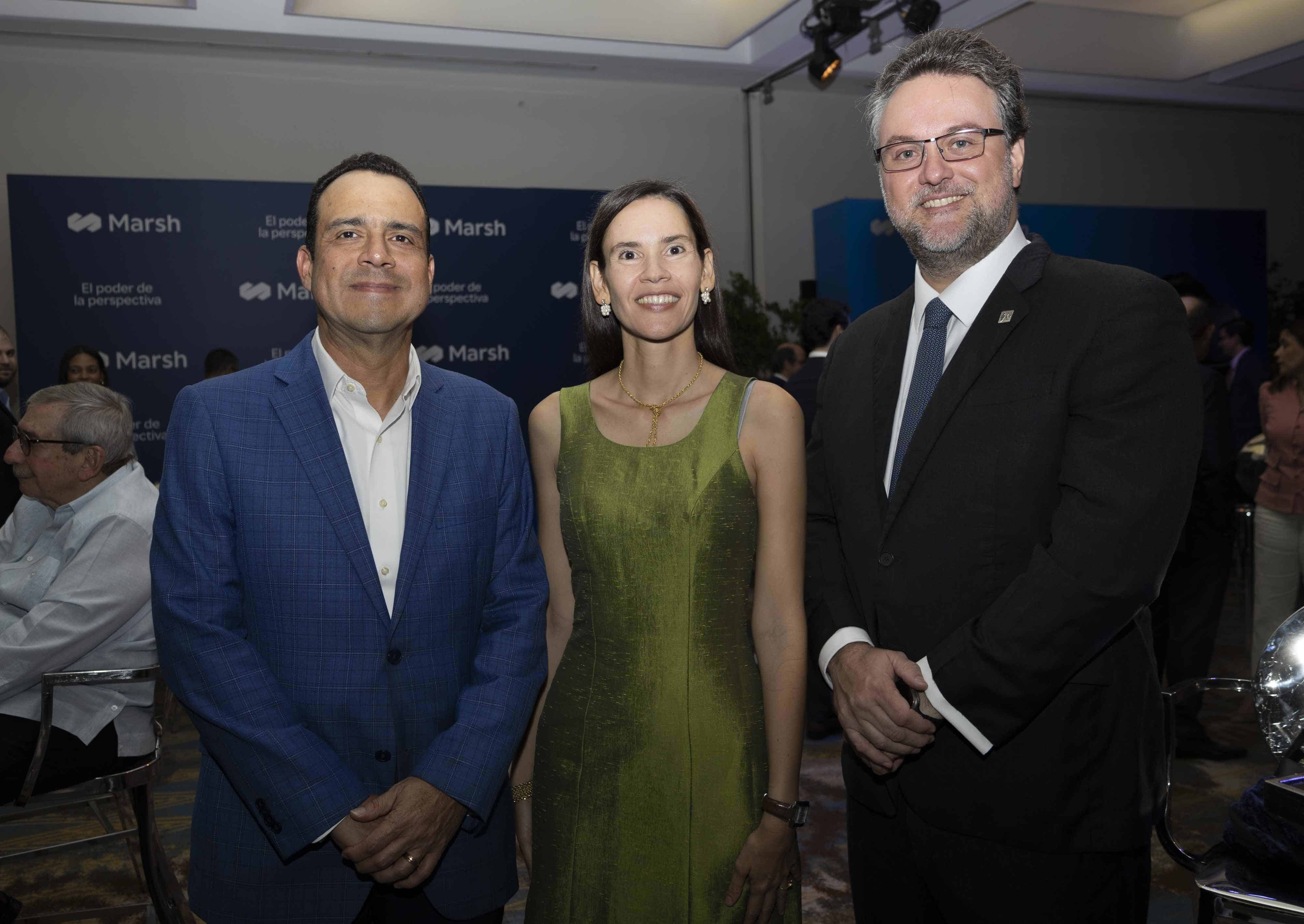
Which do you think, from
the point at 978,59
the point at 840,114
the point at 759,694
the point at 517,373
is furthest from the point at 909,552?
the point at 840,114

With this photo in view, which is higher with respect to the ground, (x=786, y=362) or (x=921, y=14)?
(x=921, y=14)

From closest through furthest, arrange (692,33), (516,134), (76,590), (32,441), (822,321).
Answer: (76,590), (32,441), (822,321), (692,33), (516,134)

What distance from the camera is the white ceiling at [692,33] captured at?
289 inches

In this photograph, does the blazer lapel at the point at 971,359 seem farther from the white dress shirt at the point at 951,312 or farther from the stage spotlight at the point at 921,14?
the stage spotlight at the point at 921,14

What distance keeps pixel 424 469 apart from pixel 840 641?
2.52 feet

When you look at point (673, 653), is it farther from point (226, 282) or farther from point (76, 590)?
point (226, 282)

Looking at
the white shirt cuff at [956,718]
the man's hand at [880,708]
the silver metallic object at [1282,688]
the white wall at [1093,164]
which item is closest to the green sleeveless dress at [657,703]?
the man's hand at [880,708]

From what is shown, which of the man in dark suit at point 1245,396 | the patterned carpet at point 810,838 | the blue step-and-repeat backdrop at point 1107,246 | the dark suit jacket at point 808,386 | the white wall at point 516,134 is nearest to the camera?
the patterned carpet at point 810,838

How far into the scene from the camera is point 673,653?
71.7 inches

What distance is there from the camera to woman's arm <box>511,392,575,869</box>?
6.39 ft

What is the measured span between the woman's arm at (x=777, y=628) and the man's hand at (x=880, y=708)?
144mm

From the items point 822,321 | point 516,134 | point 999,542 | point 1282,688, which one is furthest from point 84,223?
point 1282,688

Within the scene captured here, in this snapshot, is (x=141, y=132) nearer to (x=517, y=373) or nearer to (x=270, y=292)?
(x=270, y=292)

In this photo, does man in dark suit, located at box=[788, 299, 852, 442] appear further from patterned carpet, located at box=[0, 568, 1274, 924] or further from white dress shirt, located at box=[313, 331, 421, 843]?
white dress shirt, located at box=[313, 331, 421, 843]
